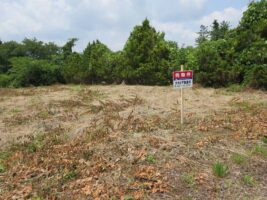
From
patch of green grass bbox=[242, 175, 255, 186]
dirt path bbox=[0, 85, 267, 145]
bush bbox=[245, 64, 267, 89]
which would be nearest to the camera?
patch of green grass bbox=[242, 175, 255, 186]

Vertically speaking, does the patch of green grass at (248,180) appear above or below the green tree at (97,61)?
below

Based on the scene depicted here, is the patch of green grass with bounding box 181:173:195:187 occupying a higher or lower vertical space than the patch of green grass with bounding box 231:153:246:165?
lower

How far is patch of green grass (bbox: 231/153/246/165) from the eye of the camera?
3.84m

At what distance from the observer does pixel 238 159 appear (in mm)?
3867

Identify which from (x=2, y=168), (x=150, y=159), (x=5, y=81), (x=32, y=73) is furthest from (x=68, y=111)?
(x=5, y=81)

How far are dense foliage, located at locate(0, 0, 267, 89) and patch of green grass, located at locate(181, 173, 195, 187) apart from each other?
7.72 metres

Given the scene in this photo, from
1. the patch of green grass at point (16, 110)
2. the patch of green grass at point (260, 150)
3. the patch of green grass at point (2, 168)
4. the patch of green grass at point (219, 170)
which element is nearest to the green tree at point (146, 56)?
the patch of green grass at point (16, 110)

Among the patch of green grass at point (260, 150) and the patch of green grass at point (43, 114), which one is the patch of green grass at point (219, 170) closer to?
the patch of green grass at point (260, 150)

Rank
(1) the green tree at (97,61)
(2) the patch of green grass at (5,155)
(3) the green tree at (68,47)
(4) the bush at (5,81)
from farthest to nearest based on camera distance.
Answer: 1. (3) the green tree at (68,47)
2. (4) the bush at (5,81)
3. (1) the green tree at (97,61)
4. (2) the patch of green grass at (5,155)

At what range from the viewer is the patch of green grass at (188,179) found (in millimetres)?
3295

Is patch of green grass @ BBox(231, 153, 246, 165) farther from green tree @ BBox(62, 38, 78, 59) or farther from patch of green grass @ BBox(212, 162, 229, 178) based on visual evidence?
green tree @ BBox(62, 38, 78, 59)

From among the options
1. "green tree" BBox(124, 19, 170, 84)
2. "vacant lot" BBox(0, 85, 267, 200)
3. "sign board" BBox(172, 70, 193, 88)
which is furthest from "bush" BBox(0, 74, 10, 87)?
"sign board" BBox(172, 70, 193, 88)

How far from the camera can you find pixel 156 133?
4941 millimetres

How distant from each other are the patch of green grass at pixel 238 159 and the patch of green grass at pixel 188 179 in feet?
2.46
